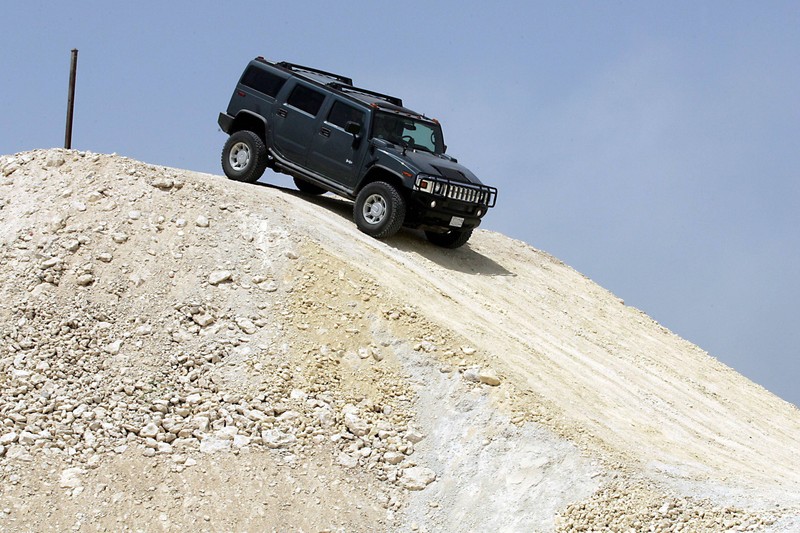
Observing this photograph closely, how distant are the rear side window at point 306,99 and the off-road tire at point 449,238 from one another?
2970mm

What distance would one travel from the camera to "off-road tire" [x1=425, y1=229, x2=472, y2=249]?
19.7 m

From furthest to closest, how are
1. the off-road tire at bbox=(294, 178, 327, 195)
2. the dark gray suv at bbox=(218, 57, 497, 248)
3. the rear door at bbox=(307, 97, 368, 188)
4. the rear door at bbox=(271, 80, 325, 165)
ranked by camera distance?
1. the off-road tire at bbox=(294, 178, 327, 195)
2. the rear door at bbox=(271, 80, 325, 165)
3. the rear door at bbox=(307, 97, 368, 188)
4. the dark gray suv at bbox=(218, 57, 497, 248)

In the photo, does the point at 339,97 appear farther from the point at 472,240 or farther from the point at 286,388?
the point at 286,388

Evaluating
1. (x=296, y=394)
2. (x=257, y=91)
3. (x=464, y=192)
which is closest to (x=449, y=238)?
(x=464, y=192)

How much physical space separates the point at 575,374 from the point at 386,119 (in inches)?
238

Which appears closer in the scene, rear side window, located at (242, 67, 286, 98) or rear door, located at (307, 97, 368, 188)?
rear door, located at (307, 97, 368, 188)

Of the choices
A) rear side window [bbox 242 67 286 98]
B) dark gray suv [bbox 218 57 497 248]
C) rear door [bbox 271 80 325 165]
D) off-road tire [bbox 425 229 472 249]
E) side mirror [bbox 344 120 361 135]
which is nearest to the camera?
dark gray suv [bbox 218 57 497 248]

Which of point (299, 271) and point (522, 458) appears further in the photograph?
point (299, 271)

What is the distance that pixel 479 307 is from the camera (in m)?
16.9

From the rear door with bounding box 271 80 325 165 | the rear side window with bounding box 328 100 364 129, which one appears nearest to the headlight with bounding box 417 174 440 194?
the rear side window with bounding box 328 100 364 129

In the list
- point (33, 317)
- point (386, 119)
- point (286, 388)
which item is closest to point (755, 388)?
point (386, 119)

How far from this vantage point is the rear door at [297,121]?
19.3 metres

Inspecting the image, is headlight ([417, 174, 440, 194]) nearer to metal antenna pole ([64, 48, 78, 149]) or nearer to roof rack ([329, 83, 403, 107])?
roof rack ([329, 83, 403, 107])

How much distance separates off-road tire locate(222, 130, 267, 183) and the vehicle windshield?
2264mm
